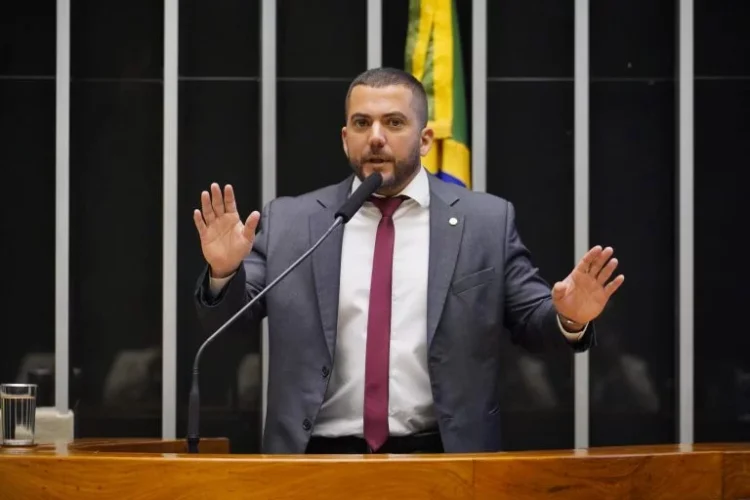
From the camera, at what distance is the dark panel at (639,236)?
5.07m

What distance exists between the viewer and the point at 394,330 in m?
2.99

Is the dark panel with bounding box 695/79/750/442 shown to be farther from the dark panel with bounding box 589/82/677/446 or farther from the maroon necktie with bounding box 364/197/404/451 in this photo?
the maroon necktie with bounding box 364/197/404/451

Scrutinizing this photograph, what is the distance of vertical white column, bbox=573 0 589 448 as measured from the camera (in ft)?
16.2

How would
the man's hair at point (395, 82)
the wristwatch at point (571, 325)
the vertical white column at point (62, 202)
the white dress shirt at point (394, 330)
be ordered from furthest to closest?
the vertical white column at point (62, 202)
the man's hair at point (395, 82)
the white dress shirt at point (394, 330)
the wristwatch at point (571, 325)

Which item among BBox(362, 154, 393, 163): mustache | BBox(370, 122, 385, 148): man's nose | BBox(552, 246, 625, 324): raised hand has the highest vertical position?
BBox(370, 122, 385, 148): man's nose

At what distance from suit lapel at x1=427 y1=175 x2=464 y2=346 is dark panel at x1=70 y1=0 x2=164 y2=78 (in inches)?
85.5

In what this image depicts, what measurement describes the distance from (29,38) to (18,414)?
2836mm

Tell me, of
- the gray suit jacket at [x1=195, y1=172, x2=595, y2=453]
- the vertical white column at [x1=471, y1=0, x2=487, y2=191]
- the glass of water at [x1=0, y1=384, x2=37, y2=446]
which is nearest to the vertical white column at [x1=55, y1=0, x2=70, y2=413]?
the vertical white column at [x1=471, y1=0, x2=487, y2=191]

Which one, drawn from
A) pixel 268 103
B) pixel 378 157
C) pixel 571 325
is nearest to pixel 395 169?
pixel 378 157

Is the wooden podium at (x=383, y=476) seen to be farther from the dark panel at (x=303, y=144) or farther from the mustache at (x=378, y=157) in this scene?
the dark panel at (x=303, y=144)

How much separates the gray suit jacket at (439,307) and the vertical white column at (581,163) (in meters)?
1.76

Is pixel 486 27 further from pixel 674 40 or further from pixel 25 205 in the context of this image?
pixel 25 205

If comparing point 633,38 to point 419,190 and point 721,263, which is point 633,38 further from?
point 419,190

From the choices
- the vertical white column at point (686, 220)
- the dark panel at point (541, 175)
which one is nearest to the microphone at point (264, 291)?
the dark panel at point (541, 175)
